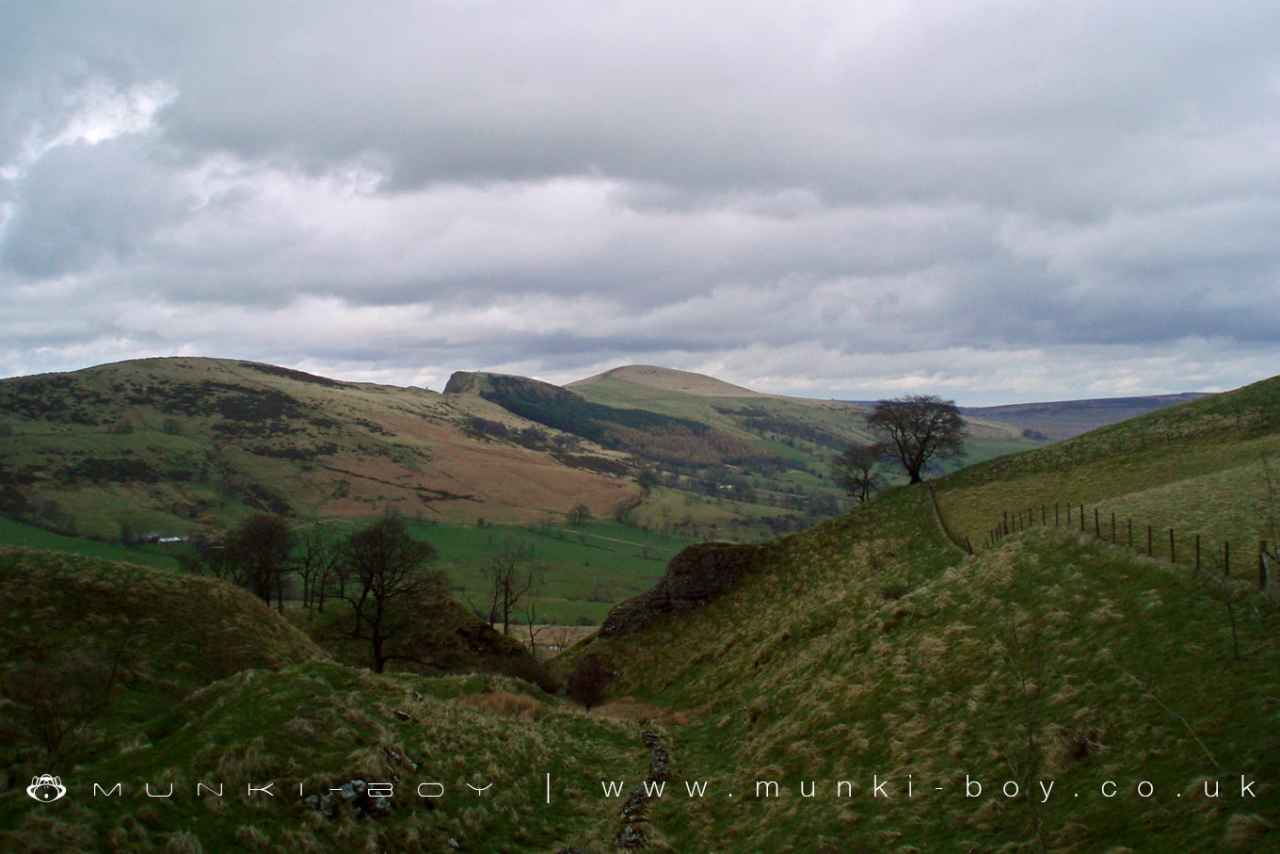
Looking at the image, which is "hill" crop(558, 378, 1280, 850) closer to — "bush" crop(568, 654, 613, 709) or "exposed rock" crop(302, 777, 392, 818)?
"bush" crop(568, 654, 613, 709)

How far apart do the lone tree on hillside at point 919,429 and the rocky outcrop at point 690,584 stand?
22142 millimetres

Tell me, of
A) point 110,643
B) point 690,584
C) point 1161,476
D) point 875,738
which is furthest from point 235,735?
point 1161,476

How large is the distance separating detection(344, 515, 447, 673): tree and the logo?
34.2m

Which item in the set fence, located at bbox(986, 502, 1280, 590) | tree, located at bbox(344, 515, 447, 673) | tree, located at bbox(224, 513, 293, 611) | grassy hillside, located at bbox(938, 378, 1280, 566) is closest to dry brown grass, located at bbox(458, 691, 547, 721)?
tree, located at bbox(344, 515, 447, 673)

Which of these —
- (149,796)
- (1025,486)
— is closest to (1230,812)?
(149,796)

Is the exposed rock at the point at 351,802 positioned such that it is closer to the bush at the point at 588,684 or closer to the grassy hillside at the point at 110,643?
the grassy hillside at the point at 110,643

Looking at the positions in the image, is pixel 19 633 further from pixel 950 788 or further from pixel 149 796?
pixel 950 788

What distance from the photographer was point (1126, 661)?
17250 millimetres

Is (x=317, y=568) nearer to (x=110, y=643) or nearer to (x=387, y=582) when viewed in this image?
(x=387, y=582)

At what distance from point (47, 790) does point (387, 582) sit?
38030mm

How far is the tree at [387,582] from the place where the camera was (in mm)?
49594

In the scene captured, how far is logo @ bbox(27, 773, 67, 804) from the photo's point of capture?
1341cm

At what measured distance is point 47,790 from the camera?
13.9 meters

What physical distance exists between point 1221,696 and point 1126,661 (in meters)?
3.12
